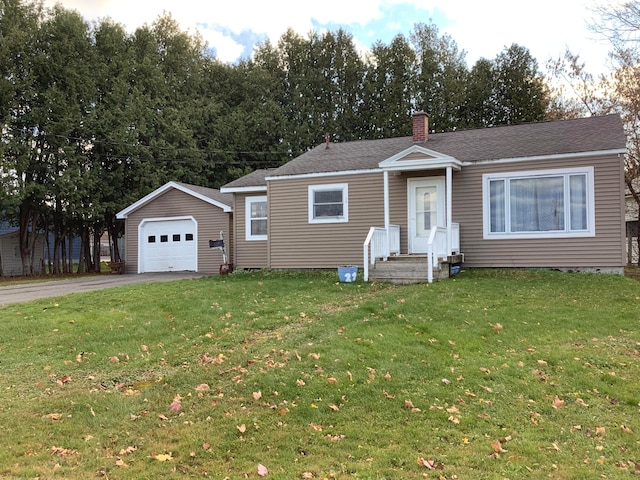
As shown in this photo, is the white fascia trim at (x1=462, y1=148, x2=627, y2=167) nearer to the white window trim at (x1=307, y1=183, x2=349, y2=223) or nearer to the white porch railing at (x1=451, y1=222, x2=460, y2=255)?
the white porch railing at (x1=451, y1=222, x2=460, y2=255)

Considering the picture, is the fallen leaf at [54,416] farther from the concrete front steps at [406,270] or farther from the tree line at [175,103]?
the tree line at [175,103]

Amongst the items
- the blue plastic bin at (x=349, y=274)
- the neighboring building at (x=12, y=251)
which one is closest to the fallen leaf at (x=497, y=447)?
the blue plastic bin at (x=349, y=274)

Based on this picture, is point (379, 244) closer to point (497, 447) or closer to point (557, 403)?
point (557, 403)

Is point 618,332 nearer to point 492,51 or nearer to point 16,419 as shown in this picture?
point 16,419

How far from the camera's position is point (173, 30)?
3197 cm

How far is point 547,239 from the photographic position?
41.0 ft

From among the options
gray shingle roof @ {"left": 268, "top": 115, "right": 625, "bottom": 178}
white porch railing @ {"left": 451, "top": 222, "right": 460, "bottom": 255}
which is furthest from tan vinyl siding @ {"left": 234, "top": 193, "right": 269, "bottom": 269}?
white porch railing @ {"left": 451, "top": 222, "right": 460, "bottom": 255}

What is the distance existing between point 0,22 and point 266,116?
47.2 ft

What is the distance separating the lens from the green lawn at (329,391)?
366 centimetres

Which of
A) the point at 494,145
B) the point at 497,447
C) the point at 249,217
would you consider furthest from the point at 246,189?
the point at 497,447

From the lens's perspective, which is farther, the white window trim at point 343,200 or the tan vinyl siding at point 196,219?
the tan vinyl siding at point 196,219

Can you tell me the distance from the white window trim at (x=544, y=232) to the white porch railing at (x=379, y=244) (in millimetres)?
2314

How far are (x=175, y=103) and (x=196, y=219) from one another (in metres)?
13.3

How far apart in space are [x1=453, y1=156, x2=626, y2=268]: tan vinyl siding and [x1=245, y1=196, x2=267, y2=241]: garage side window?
6358 millimetres
